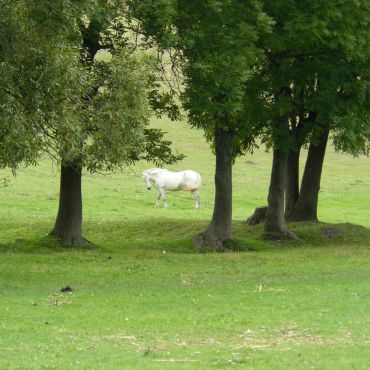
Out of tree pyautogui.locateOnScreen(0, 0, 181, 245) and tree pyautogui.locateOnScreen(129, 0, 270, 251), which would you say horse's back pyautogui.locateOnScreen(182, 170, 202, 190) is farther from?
tree pyautogui.locateOnScreen(0, 0, 181, 245)

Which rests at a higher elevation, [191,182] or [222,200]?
[222,200]

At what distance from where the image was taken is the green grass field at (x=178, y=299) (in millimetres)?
14117

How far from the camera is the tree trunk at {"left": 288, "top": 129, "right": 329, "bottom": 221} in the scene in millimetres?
39969

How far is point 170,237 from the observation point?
3888 cm

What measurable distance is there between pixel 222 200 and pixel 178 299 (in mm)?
14271

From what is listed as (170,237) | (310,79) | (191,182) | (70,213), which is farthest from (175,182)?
(70,213)

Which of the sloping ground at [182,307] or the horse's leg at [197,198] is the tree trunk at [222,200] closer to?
the sloping ground at [182,307]

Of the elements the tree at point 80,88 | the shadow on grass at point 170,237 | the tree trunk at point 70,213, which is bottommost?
the shadow on grass at point 170,237

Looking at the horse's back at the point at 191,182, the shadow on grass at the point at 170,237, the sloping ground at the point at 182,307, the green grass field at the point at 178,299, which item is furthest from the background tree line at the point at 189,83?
the horse's back at the point at 191,182

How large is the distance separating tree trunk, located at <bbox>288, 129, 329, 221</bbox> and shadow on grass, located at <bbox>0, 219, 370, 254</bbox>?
4.41ft

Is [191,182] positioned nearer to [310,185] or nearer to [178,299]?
[310,185]

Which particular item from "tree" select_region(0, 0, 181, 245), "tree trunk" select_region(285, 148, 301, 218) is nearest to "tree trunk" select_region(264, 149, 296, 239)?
"tree trunk" select_region(285, 148, 301, 218)

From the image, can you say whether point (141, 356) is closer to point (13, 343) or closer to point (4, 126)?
point (13, 343)

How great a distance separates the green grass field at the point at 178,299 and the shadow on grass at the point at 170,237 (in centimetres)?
7
